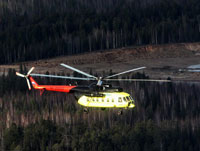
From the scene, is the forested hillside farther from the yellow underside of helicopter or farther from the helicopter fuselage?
the yellow underside of helicopter

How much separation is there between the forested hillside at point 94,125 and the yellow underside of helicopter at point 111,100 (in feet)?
149

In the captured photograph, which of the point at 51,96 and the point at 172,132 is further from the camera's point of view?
the point at 51,96

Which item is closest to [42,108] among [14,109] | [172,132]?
[14,109]

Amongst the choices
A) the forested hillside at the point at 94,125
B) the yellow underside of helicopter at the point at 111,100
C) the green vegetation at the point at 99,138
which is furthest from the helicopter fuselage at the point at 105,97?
the forested hillside at the point at 94,125

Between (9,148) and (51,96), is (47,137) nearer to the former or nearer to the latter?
(9,148)

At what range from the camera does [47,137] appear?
173m

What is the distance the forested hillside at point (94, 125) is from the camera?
169 m

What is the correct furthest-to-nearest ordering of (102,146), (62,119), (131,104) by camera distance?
(62,119), (102,146), (131,104)

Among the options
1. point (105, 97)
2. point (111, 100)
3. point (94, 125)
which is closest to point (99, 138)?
point (94, 125)

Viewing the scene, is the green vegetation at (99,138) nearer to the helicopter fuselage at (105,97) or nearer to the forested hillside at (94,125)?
the forested hillside at (94,125)

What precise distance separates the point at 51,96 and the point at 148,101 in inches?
973

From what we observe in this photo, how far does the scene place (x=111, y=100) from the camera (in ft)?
391

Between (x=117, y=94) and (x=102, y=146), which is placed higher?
(x=117, y=94)

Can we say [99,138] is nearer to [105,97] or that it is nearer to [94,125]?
[94,125]
